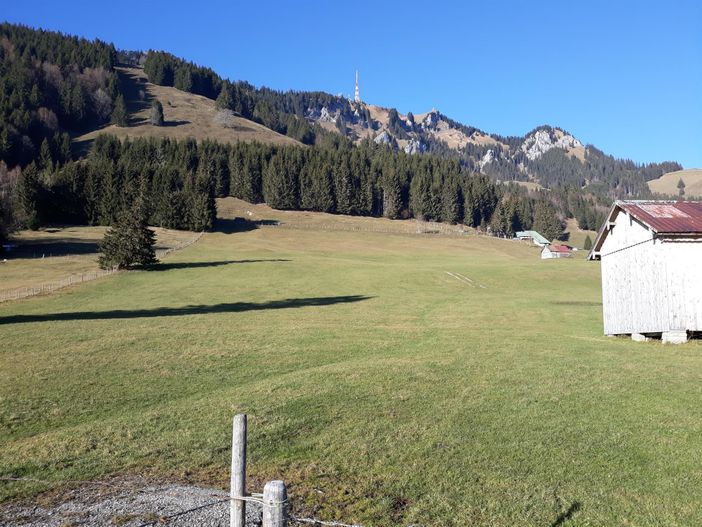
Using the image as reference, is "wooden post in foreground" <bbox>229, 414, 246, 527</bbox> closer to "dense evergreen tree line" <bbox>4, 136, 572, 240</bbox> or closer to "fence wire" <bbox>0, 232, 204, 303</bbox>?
"fence wire" <bbox>0, 232, 204, 303</bbox>

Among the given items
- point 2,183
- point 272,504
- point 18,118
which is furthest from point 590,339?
point 18,118

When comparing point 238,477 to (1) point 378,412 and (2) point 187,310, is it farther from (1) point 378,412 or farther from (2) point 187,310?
(2) point 187,310

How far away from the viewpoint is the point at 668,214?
2772 centimetres

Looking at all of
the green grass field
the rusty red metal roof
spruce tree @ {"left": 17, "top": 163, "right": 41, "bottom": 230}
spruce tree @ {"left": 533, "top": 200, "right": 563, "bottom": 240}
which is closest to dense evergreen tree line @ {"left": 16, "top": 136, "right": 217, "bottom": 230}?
spruce tree @ {"left": 17, "top": 163, "right": 41, "bottom": 230}

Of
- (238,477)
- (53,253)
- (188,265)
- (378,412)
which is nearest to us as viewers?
(238,477)

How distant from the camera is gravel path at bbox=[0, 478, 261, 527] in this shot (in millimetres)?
7648

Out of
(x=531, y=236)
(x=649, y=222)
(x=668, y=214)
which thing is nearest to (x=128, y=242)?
(x=649, y=222)

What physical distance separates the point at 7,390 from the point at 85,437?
6401 millimetres

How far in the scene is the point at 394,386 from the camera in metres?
16.5

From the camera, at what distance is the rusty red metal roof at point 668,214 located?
26.2 m

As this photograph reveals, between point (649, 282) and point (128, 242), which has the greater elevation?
point (128, 242)

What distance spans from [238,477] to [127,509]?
3.18 m

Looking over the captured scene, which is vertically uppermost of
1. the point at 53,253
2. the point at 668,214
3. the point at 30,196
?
the point at 30,196

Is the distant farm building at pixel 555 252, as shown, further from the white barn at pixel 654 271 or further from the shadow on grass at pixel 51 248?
the white barn at pixel 654 271
